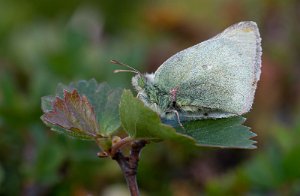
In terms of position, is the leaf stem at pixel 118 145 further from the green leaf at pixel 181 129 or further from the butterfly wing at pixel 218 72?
the butterfly wing at pixel 218 72

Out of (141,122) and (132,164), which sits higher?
(141,122)

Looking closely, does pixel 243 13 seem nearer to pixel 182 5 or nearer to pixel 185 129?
pixel 182 5

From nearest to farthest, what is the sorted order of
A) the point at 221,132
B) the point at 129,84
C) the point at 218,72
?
the point at 221,132 < the point at 218,72 < the point at 129,84

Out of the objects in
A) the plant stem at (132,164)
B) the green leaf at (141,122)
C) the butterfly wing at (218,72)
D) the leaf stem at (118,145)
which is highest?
the butterfly wing at (218,72)

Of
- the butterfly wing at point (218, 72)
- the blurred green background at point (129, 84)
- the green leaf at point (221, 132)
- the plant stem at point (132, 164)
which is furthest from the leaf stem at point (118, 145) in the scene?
the blurred green background at point (129, 84)

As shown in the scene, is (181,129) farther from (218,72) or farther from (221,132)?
(218,72)

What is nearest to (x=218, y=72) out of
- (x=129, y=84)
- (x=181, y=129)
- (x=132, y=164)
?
(x=181, y=129)

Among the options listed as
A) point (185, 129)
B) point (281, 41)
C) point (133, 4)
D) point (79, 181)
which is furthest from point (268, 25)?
point (185, 129)
